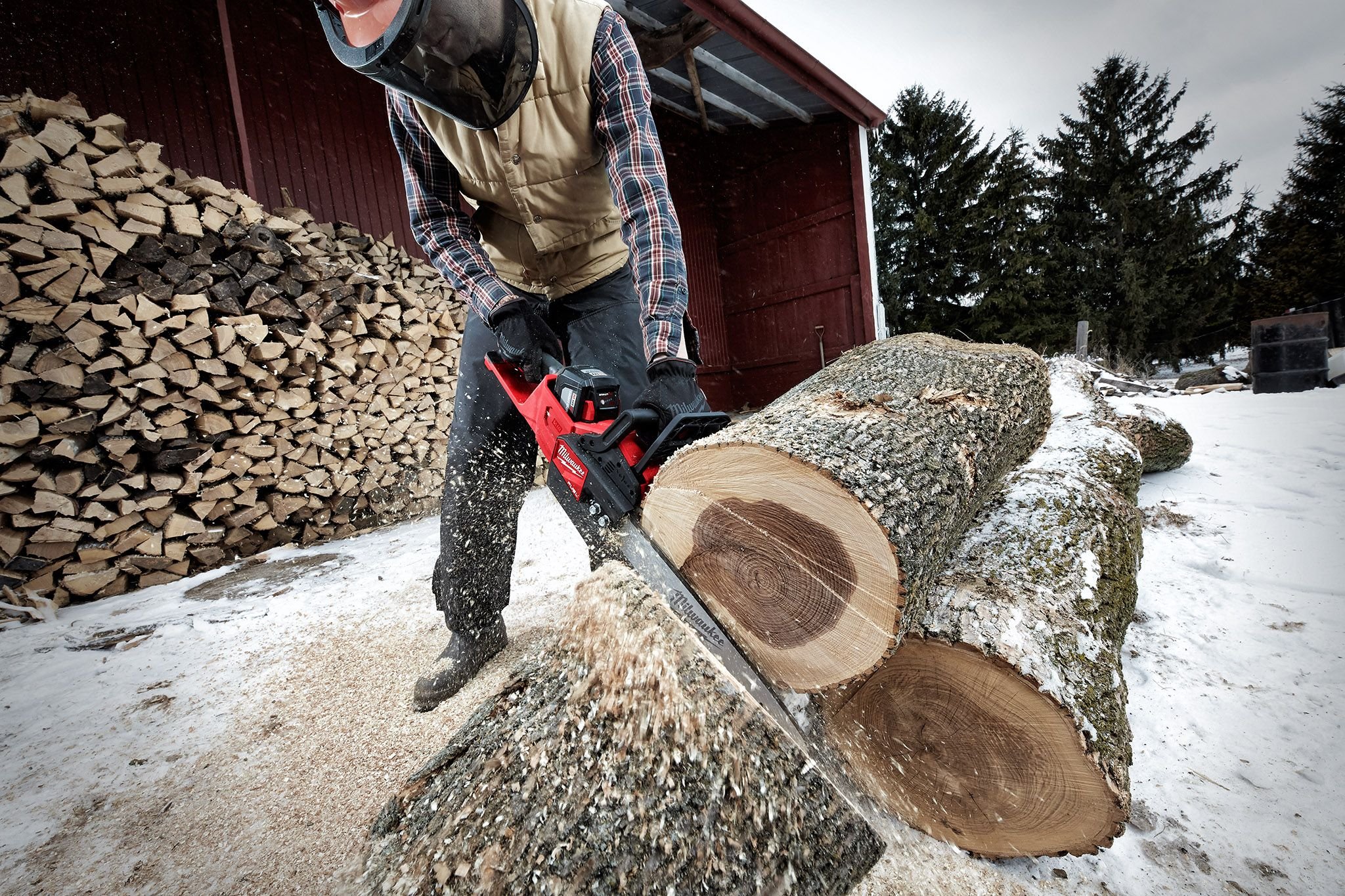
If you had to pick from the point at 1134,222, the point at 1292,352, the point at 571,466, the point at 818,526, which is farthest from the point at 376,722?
the point at 1134,222

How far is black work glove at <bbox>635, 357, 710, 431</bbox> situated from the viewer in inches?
47.3

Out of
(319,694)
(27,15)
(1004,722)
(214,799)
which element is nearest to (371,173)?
(27,15)

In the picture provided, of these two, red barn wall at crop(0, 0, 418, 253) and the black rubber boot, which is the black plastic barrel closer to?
the black rubber boot

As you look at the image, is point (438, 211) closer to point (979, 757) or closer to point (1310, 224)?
point (979, 757)

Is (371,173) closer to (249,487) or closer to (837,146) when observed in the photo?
(249,487)

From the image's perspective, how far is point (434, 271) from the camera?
4.01 meters

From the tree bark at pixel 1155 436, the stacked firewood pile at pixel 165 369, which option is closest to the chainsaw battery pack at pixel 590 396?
the stacked firewood pile at pixel 165 369

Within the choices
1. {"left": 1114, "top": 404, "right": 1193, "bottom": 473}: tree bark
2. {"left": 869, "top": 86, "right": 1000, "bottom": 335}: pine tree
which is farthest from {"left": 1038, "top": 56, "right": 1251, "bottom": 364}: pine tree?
{"left": 1114, "top": 404, "right": 1193, "bottom": 473}: tree bark

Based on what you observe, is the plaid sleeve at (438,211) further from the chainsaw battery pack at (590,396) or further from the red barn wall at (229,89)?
the red barn wall at (229,89)

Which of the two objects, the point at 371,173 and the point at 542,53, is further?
the point at 371,173

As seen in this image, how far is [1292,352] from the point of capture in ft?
19.1

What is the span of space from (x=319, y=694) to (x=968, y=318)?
1618cm

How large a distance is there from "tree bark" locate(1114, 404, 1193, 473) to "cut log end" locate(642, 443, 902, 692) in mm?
2984

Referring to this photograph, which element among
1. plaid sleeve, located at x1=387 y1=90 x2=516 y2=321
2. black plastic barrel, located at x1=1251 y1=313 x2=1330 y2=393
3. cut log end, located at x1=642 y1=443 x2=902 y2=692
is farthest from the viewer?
black plastic barrel, located at x1=1251 y1=313 x2=1330 y2=393
